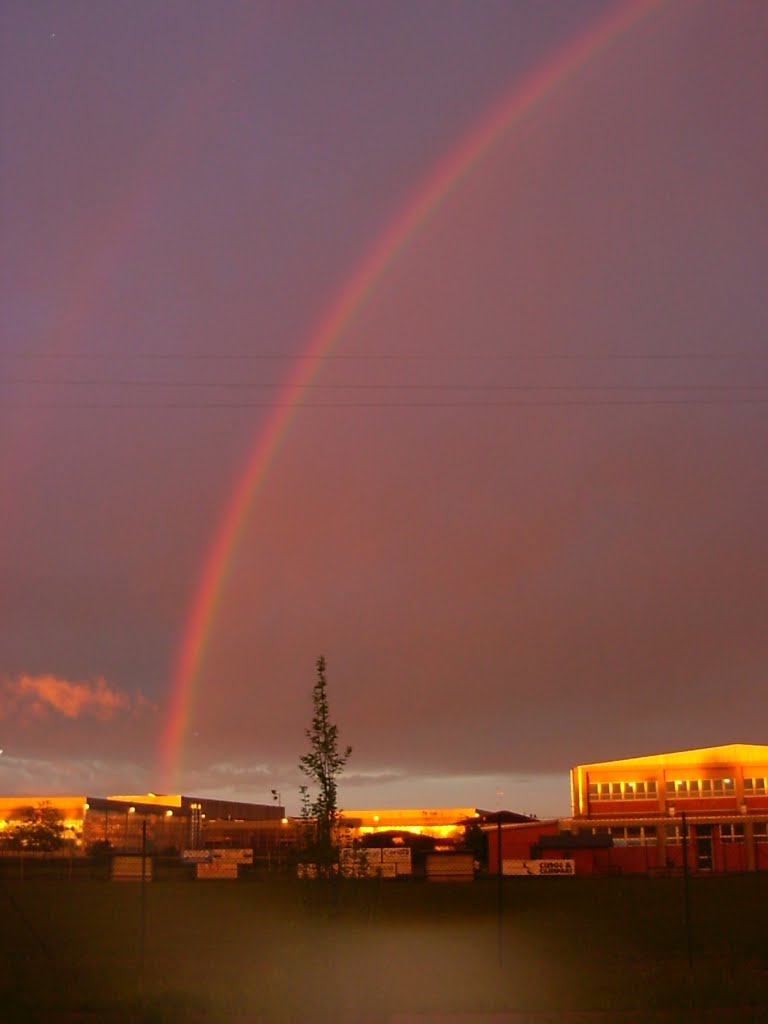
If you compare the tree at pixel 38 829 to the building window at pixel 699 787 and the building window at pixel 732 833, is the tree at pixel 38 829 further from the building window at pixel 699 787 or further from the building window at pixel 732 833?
the building window at pixel 732 833

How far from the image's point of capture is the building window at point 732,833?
80000 mm

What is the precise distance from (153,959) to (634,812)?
68863 millimetres

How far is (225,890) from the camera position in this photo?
49.4 m

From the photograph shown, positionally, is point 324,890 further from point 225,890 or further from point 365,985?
point 225,890

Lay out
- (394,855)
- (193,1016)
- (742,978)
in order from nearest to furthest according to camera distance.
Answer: (193,1016) < (742,978) < (394,855)

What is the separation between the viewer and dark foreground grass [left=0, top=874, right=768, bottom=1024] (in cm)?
1550

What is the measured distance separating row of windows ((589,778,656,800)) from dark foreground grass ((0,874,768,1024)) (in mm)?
52846

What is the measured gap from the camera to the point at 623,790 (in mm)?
86312

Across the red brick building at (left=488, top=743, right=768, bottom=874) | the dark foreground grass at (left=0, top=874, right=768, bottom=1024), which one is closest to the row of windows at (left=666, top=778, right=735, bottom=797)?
the red brick building at (left=488, top=743, right=768, bottom=874)

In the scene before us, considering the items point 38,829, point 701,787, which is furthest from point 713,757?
point 38,829

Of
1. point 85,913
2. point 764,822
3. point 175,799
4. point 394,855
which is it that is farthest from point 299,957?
point 175,799

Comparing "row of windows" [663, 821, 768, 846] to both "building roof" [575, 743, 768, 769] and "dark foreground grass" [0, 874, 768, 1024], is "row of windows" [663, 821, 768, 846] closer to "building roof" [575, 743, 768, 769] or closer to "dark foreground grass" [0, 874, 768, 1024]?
"building roof" [575, 743, 768, 769]

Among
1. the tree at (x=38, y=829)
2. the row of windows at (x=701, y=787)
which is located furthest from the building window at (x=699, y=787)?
the tree at (x=38, y=829)

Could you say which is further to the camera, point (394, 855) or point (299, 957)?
point (394, 855)
